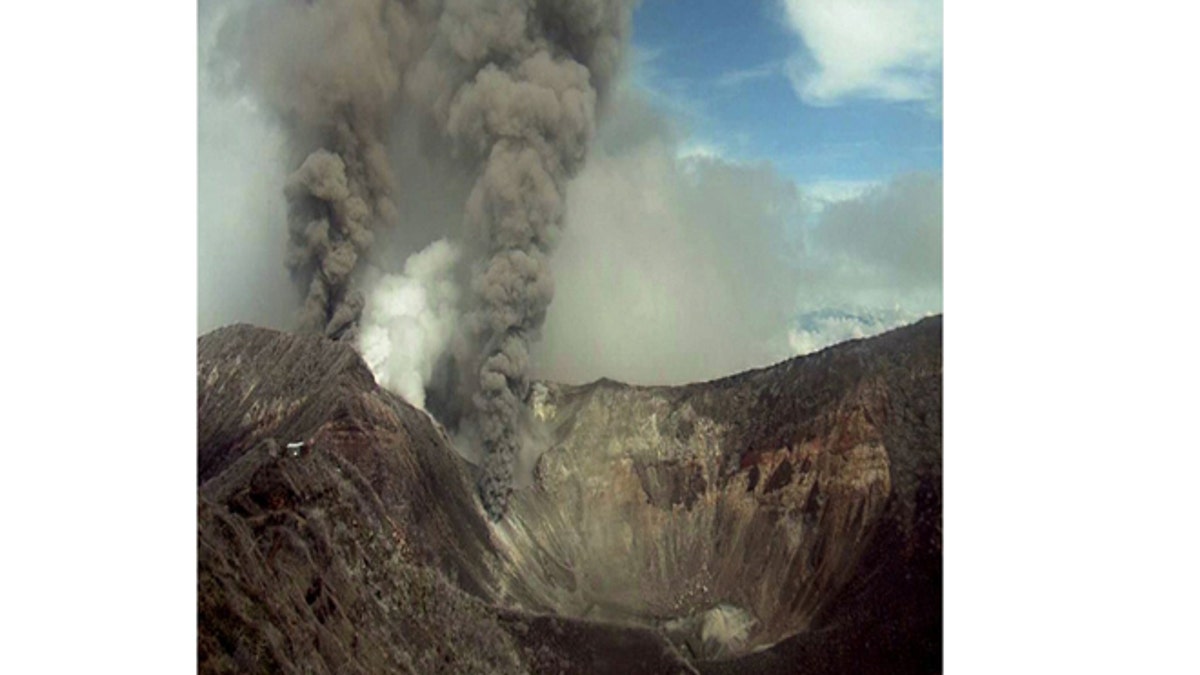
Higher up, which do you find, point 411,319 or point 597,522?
point 411,319

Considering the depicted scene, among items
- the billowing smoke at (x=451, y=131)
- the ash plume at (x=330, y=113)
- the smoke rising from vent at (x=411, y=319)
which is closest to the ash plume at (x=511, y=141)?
the billowing smoke at (x=451, y=131)

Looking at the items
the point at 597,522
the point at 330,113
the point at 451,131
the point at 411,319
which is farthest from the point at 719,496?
the point at 330,113

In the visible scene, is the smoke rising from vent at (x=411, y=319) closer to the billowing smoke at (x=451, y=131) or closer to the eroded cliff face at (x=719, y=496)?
the billowing smoke at (x=451, y=131)

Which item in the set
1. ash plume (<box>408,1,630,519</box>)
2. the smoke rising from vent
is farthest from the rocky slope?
ash plume (<box>408,1,630,519</box>)

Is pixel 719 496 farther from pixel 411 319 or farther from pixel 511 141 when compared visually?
pixel 511 141

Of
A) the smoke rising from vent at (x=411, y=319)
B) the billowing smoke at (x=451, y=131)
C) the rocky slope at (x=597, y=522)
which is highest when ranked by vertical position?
the billowing smoke at (x=451, y=131)
